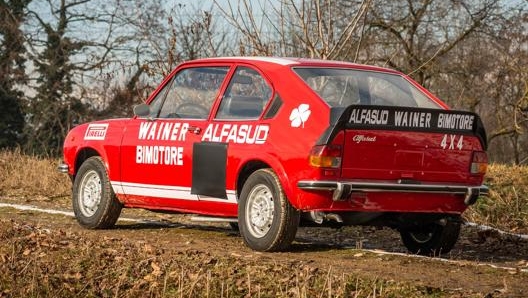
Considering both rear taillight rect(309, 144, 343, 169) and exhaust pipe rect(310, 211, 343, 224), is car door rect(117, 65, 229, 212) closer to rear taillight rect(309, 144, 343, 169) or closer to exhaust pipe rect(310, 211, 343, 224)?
exhaust pipe rect(310, 211, 343, 224)

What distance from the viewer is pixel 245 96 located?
29.0 ft

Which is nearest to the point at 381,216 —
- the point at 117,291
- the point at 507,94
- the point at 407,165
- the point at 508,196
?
the point at 407,165

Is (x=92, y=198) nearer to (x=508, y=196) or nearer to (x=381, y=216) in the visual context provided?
(x=381, y=216)

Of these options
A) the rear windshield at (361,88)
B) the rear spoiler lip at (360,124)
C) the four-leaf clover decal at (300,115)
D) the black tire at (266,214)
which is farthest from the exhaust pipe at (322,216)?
the rear windshield at (361,88)

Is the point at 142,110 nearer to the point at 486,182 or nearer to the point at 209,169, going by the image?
Result: the point at 209,169

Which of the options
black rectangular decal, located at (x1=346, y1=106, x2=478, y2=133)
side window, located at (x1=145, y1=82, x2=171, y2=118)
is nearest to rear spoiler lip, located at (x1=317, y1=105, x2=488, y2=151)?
black rectangular decal, located at (x1=346, y1=106, x2=478, y2=133)

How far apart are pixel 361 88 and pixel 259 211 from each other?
1.42m

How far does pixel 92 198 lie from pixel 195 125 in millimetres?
1820

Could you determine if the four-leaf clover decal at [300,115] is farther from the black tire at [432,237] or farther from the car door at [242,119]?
the black tire at [432,237]

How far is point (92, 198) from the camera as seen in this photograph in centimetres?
1036

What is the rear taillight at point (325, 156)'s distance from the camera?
7.67m

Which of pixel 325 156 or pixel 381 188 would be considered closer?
pixel 325 156

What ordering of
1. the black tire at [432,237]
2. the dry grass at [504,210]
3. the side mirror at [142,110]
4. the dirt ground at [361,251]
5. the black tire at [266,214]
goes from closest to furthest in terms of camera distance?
the dirt ground at [361,251] < the black tire at [266,214] < the black tire at [432,237] < the side mirror at [142,110] < the dry grass at [504,210]

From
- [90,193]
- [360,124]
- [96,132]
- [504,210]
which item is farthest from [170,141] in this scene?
[504,210]
